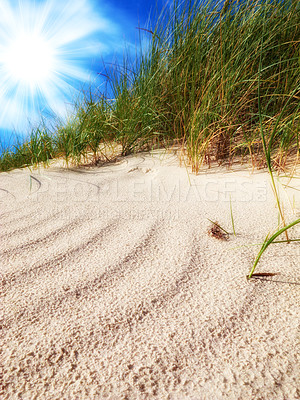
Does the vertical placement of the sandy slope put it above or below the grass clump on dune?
below

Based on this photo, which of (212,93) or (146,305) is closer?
(146,305)

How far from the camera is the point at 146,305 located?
721 mm

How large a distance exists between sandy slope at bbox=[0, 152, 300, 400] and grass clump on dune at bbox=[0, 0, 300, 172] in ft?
2.03

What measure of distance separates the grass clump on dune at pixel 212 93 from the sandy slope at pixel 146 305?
618mm

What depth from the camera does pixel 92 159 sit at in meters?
2.54

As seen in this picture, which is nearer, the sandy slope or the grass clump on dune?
the sandy slope

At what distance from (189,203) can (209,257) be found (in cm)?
51

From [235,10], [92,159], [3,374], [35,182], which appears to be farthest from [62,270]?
[235,10]

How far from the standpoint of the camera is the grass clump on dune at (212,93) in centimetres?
179

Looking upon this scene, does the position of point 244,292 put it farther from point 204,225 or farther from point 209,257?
point 204,225

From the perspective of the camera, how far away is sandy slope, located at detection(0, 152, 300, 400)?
54 cm

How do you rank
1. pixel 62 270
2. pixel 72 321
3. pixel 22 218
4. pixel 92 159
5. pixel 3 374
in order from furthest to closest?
pixel 92 159
pixel 22 218
pixel 62 270
pixel 72 321
pixel 3 374

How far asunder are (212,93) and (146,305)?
5.10 ft

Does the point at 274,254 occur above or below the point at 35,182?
below
